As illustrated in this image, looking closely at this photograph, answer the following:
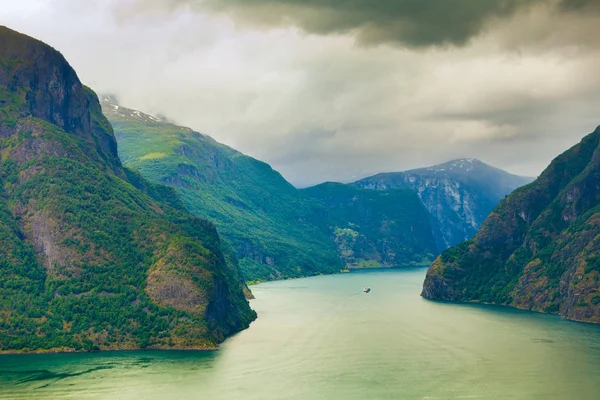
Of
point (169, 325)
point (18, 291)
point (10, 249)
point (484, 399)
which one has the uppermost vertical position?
point (10, 249)

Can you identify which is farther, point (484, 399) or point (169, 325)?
point (169, 325)

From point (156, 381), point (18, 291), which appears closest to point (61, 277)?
point (18, 291)

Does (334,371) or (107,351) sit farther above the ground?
(107,351)

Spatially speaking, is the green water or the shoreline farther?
the shoreline

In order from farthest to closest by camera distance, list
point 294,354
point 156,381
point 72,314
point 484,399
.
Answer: point 72,314 → point 294,354 → point 156,381 → point 484,399

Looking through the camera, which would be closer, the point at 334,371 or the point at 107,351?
the point at 334,371

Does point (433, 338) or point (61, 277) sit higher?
point (61, 277)

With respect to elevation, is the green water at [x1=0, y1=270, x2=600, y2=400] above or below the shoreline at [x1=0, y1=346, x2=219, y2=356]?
below

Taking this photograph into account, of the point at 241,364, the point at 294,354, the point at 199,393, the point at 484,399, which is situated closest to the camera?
the point at 484,399

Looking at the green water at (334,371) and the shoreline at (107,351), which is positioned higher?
the shoreline at (107,351)

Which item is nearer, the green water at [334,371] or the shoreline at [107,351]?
the green water at [334,371]

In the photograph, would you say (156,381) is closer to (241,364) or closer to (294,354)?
(241,364)
